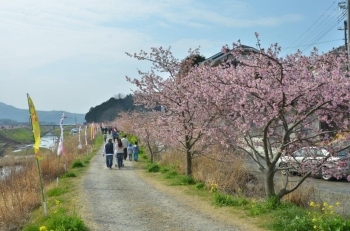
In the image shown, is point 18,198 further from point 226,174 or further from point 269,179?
point 269,179

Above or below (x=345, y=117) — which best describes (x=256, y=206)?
below

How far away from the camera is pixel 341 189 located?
1448 cm

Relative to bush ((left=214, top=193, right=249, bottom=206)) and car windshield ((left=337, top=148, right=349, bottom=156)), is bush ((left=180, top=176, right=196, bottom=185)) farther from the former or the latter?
A: car windshield ((left=337, top=148, right=349, bottom=156))

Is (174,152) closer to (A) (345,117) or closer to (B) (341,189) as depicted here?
(B) (341,189)

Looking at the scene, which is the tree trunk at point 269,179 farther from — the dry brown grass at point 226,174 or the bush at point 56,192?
the bush at point 56,192

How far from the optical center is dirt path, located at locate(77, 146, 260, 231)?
823cm

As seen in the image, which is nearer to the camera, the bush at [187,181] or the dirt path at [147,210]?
the dirt path at [147,210]

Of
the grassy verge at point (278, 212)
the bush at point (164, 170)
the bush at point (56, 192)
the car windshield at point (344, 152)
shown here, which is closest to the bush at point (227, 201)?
the grassy verge at point (278, 212)

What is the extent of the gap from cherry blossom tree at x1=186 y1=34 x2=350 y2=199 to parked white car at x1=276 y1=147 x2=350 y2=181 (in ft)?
0.32

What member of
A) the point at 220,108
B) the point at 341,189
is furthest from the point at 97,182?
the point at 341,189

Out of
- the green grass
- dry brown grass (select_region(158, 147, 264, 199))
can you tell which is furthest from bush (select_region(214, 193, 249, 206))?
the green grass

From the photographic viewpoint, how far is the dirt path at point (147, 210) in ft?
27.0

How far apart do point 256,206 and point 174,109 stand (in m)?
6.68

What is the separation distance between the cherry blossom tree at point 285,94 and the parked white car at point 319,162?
3.8 inches
